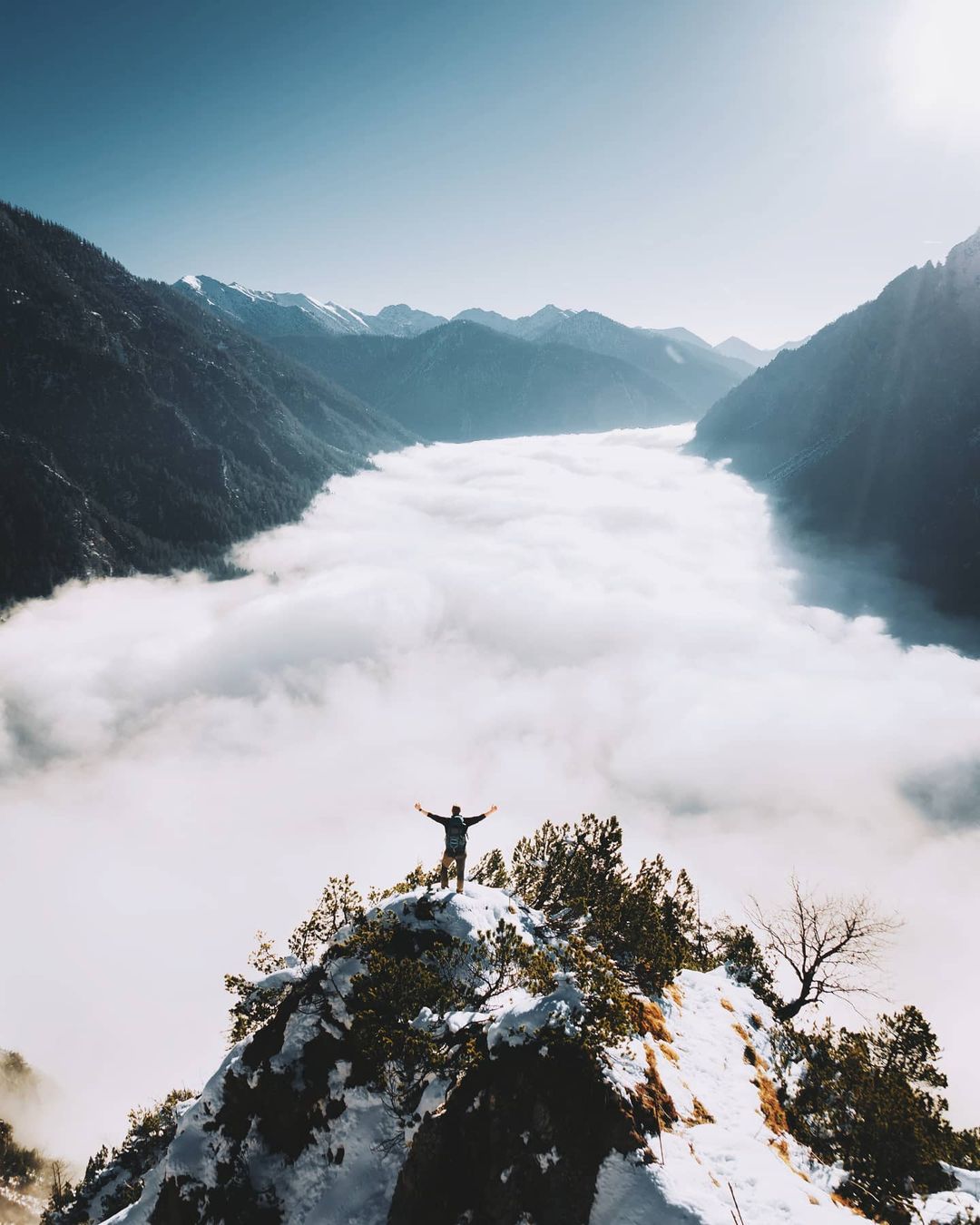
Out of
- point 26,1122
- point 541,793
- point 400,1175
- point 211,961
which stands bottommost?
point 26,1122

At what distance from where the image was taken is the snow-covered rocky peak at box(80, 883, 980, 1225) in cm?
1210

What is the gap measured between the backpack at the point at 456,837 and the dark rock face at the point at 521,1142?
28.3 ft

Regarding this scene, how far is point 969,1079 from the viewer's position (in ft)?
623

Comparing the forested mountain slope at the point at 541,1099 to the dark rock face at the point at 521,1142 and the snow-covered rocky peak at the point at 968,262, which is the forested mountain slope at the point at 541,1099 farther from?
the snow-covered rocky peak at the point at 968,262

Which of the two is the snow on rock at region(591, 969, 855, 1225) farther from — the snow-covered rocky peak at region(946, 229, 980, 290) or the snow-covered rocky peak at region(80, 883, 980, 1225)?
the snow-covered rocky peak at region(946, 229, 980, 290)

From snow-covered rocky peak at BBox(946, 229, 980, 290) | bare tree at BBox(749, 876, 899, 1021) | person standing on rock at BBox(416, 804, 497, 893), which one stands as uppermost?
snow-covered rocky peak at BBox(946, 229, 980, 290)

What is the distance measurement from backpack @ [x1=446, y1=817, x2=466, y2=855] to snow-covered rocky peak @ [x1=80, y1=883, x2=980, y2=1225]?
1.83m

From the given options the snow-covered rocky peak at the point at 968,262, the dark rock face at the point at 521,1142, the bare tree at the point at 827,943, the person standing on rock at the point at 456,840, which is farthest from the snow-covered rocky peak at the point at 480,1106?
the snow-covered rocky peak at the point at 968,262

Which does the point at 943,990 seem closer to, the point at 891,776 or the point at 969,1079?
the point at 891,776

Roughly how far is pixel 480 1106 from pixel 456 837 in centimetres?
945

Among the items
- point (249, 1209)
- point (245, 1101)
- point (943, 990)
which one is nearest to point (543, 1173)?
point (249, 1209)

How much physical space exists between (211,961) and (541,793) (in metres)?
139

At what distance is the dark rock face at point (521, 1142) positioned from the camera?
39.5ft

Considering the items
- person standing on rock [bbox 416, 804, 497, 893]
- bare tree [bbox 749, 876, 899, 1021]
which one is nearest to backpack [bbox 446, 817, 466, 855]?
person standing on rock [bbox 416, 804, 497, 893]
